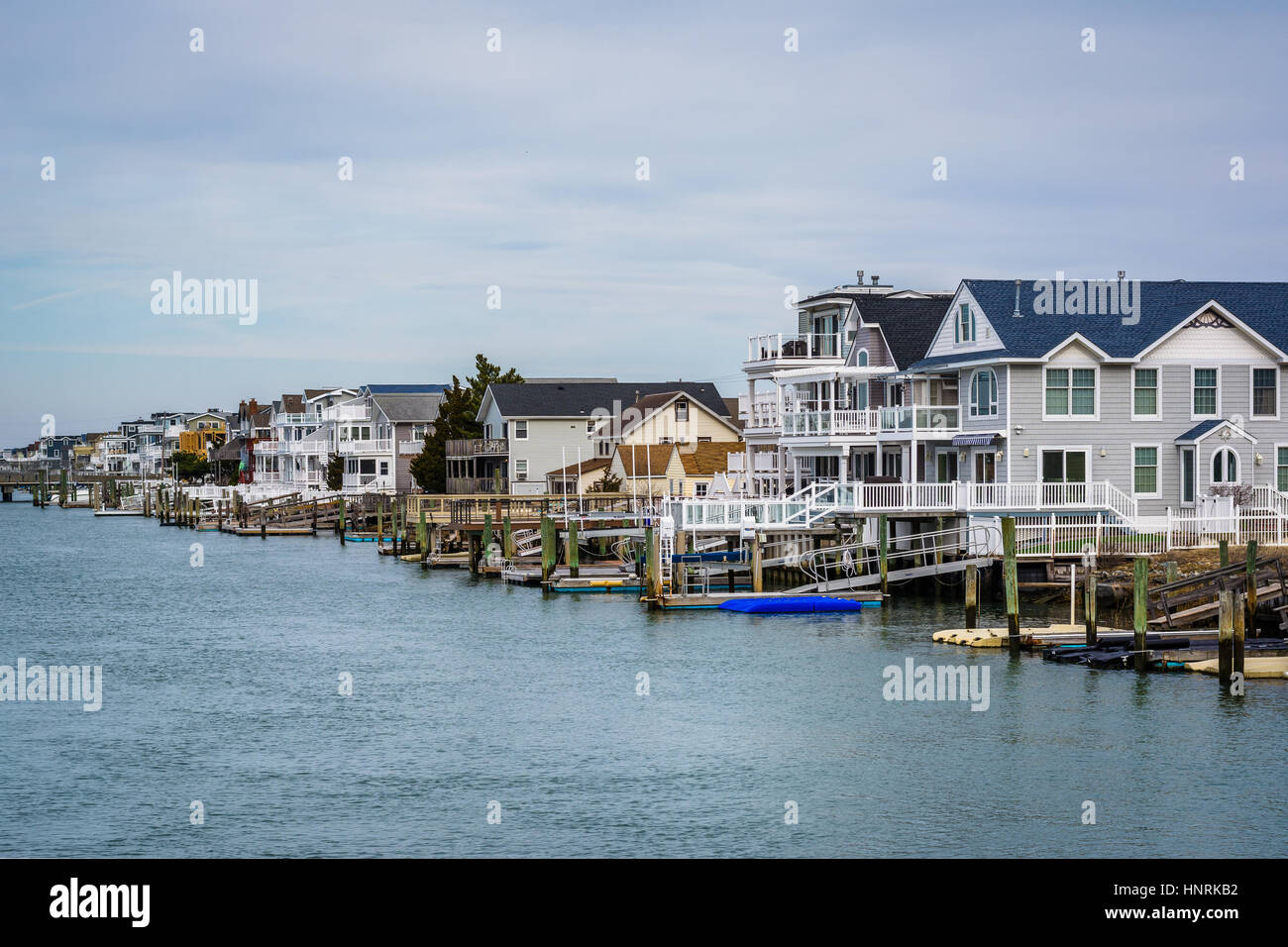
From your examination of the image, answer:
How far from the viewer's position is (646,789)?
24.9m

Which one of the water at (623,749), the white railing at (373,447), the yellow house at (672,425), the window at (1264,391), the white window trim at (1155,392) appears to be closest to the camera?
the water at (623,749)

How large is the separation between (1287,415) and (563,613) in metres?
26.8

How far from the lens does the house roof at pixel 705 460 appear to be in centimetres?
8834

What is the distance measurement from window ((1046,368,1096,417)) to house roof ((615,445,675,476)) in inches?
1508

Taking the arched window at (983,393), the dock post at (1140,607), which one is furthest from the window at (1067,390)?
the dock post at (1140,607)

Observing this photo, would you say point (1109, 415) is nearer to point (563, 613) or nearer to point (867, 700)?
point (563, 613)

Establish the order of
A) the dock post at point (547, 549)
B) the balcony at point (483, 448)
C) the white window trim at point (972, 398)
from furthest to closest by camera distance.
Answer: the balcony at point (483, 448)
the dock post at point (547, 549)
the white window trim at point (972, 398)

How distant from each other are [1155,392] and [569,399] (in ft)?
184

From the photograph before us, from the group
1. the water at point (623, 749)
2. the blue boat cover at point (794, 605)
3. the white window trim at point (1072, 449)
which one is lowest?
the water at point (623, 749)

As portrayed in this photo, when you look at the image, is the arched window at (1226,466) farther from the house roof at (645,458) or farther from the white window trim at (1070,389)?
the house roof at (645,458)

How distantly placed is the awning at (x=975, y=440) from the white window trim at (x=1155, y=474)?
193 inches

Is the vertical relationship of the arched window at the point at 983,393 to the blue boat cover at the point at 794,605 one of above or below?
above

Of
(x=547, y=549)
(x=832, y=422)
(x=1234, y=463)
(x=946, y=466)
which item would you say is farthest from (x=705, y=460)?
(x=1234, y=463)
